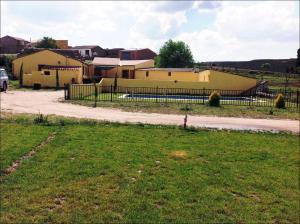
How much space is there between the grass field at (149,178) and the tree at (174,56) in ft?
173

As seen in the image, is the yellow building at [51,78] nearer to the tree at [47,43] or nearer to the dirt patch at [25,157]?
the dirt patch at [25,157]

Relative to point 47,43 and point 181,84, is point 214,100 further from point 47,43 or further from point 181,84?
point 47,43

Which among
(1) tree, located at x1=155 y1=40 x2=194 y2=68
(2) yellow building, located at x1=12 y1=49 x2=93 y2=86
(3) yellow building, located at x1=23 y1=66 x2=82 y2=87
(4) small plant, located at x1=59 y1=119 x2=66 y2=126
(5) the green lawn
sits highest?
(1) tree, located at x1=155 y1=40 x2=194 y2=68

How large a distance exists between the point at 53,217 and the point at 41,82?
→ 99.7 ft

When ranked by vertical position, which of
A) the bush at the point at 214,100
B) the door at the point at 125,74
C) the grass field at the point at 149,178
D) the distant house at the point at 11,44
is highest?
the distant house at the point at 11,44

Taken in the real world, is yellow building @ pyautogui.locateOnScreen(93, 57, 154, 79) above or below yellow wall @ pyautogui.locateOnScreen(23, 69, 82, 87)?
above

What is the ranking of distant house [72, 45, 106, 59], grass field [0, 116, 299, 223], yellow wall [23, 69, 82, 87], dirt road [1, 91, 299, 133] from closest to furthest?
grass field [0, 116, 299, 223] < dirt road [1, 91, 299, 133] < yellow wall [23, 69, 82, 87] < distant house [72, 45, 106, 59]

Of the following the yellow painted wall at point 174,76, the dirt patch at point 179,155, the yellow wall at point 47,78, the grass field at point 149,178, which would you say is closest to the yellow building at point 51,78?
the yellow wall at point 47,78

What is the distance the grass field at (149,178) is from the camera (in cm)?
765

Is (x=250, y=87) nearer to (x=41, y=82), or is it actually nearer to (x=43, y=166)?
(x=41, y=82)

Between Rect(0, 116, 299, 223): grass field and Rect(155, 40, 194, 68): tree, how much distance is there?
52.8 meters

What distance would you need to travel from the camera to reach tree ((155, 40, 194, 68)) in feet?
218

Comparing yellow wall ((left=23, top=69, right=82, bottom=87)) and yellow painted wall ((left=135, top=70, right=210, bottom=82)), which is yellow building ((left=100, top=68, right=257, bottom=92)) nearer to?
yellow wall ((left=23, top=69, right=82, bottom=87))

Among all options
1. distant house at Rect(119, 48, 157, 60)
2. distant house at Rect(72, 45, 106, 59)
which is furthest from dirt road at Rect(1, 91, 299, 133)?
distant house at Rect(72, 45, 106, 59)
